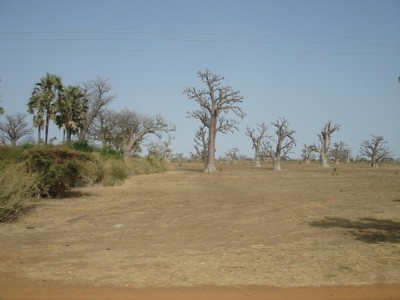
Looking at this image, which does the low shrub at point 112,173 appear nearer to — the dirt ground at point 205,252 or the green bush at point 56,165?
the green bush at point 56,165

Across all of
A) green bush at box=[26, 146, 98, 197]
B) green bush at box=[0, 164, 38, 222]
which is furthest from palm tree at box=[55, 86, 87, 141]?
green bush at box=[0, 164, 38, 222]

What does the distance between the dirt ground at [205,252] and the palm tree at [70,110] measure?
108ft

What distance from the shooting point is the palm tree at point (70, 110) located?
4506 cm

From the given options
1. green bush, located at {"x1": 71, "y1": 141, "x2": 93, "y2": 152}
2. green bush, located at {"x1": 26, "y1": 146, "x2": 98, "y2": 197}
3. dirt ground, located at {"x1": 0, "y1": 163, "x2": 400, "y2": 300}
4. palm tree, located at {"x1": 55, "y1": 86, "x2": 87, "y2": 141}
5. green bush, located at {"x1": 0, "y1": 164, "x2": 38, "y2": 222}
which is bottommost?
dirt ground, located at {"x1": 0, "y1": 163, "x2": 400, "y2": 300}

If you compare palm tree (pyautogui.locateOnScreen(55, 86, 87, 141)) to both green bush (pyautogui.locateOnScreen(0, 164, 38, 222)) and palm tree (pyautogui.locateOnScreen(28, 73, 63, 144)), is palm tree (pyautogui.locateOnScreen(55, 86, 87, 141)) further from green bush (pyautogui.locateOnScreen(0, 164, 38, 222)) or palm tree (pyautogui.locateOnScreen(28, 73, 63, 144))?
green bush (pyautogui.locateOnScreen(0, 164, 38, 222))

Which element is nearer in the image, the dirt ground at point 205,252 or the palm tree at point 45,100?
the dirt ground at point 205,252

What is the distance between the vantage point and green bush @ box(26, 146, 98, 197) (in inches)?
633

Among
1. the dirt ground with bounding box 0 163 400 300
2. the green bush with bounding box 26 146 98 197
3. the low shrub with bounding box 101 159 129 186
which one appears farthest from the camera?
the low shrub with bounding box 101 159 129 186

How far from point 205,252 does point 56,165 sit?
34.7 feet

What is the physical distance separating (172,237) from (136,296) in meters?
4.21

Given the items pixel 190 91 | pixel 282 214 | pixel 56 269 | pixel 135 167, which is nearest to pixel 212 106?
pixel 190 91

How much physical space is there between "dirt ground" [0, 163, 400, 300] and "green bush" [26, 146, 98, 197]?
2147mm

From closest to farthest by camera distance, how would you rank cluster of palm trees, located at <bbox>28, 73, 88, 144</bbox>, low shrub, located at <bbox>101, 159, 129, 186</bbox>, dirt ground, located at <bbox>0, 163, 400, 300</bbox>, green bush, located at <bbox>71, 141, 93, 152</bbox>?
dirt ground, located at <bbox>0, 163, 400, 300</bbox> < low shrub, located at <bbox>101, 159, 129, 186</bbox> < green bush, located at <bbox>71, 141, 93, 152</bbox> < cluster of palm trees, located at <bbox>28, 73, 88, 144</bbox>

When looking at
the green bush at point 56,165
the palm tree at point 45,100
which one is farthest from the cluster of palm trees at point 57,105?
the green bush at point 56,165
